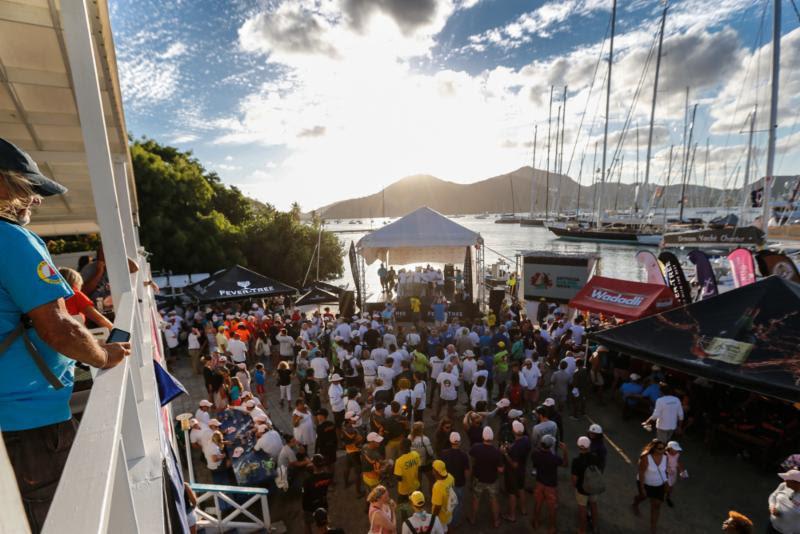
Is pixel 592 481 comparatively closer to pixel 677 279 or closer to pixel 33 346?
pixel 33 346

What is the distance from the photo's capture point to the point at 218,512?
565cm

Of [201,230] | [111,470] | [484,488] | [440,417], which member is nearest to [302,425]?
[484,488]

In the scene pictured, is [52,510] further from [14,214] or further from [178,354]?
[178,354]

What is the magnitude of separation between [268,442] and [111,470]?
6.16 meters

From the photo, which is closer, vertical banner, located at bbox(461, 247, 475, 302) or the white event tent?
the white event tent

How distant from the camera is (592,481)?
5.61 m

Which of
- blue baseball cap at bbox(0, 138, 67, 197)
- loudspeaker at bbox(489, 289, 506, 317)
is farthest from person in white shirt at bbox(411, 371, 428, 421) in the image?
loudspeaker at bbox(489, 289, 506, 317)

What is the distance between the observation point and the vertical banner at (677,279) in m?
11.3

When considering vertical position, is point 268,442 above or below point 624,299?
below

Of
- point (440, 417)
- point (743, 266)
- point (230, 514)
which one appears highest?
point (743, 266)

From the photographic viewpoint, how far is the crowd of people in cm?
569

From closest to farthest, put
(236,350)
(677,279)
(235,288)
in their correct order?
(236,350)
(677,279)
(235,288)

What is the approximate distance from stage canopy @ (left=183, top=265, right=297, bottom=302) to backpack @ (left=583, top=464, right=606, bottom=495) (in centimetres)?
1249

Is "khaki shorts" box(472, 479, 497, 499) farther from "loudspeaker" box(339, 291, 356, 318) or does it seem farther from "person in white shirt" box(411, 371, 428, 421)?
"loudspeaker" box(339, 291, 356, 318)
